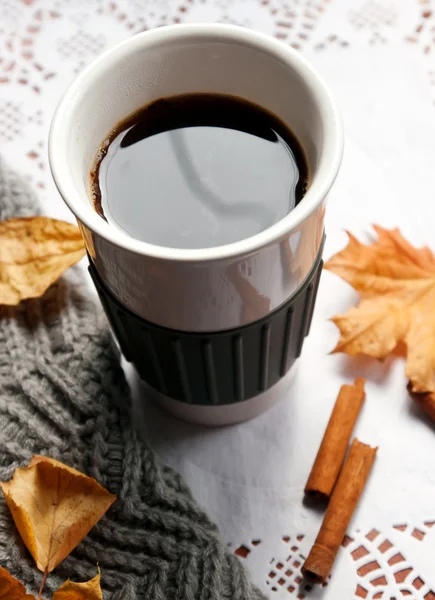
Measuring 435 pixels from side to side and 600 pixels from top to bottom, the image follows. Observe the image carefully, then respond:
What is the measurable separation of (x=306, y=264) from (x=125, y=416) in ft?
0.80

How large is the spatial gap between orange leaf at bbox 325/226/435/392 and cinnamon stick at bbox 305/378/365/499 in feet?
0.15

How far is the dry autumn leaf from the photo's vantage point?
2.40 feet

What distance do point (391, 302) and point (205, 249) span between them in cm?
33

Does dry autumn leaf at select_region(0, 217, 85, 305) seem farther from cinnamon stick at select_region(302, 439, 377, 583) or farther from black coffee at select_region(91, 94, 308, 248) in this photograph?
cinnamon stick at select_region(302, 439, 377, 583)

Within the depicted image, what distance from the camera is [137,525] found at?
66 centimetres

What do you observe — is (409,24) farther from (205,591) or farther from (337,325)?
(205,591)

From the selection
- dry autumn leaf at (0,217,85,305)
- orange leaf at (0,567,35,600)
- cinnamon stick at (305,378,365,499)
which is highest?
dry autumn leaf at (0,217,85,305)

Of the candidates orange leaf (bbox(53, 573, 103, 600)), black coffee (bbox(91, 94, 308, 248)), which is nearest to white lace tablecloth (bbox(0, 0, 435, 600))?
orange leaf (bbox(53, 573, 103, 600))

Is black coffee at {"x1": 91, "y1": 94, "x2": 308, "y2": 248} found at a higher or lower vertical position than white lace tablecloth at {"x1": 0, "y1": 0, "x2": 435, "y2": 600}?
higher

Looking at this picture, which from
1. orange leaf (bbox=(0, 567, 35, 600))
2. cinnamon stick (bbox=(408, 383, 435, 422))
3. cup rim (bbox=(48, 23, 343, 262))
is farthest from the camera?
cinnamon stick (bbox=(408, 383, 435, 422))

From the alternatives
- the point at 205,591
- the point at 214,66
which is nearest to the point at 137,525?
the point at 205,591

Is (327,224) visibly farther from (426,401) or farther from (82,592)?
(82,592)

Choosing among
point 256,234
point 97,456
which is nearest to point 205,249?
point 256,234

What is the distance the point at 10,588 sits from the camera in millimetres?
594
